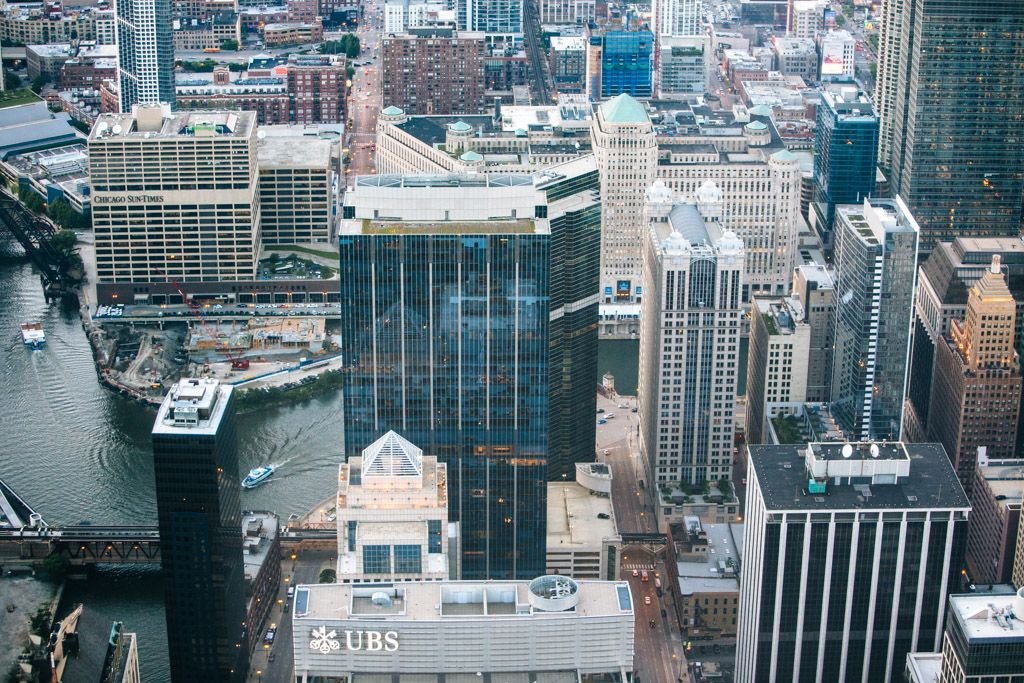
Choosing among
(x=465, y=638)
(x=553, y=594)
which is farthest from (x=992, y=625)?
(x=465, y=638)

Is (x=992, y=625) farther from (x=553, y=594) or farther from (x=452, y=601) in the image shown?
(x=452, y=601)

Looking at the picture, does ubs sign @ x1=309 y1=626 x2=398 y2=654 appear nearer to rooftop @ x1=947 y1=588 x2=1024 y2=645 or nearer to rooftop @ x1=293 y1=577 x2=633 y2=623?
rooftop @ x1=293 y1=577 x2=633 y2=623

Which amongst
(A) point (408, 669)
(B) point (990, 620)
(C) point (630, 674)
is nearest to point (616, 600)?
(C) point (630, 674)

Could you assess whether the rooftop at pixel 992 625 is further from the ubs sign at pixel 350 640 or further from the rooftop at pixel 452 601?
the ubs sign at pixel 350 640

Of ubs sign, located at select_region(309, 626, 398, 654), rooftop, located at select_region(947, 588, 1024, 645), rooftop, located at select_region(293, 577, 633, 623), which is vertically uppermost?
rooftop, located at select_region(293, 577, 633, 623)

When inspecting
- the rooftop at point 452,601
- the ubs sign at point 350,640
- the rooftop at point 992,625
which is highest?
the rooftop at point 452,601

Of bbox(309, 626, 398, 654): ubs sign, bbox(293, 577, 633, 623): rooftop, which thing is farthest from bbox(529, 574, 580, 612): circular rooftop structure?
bbox(309, 626, 398, 654): ubs sign

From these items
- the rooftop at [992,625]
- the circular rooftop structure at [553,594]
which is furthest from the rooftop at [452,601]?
the rooftop at [992,625]
